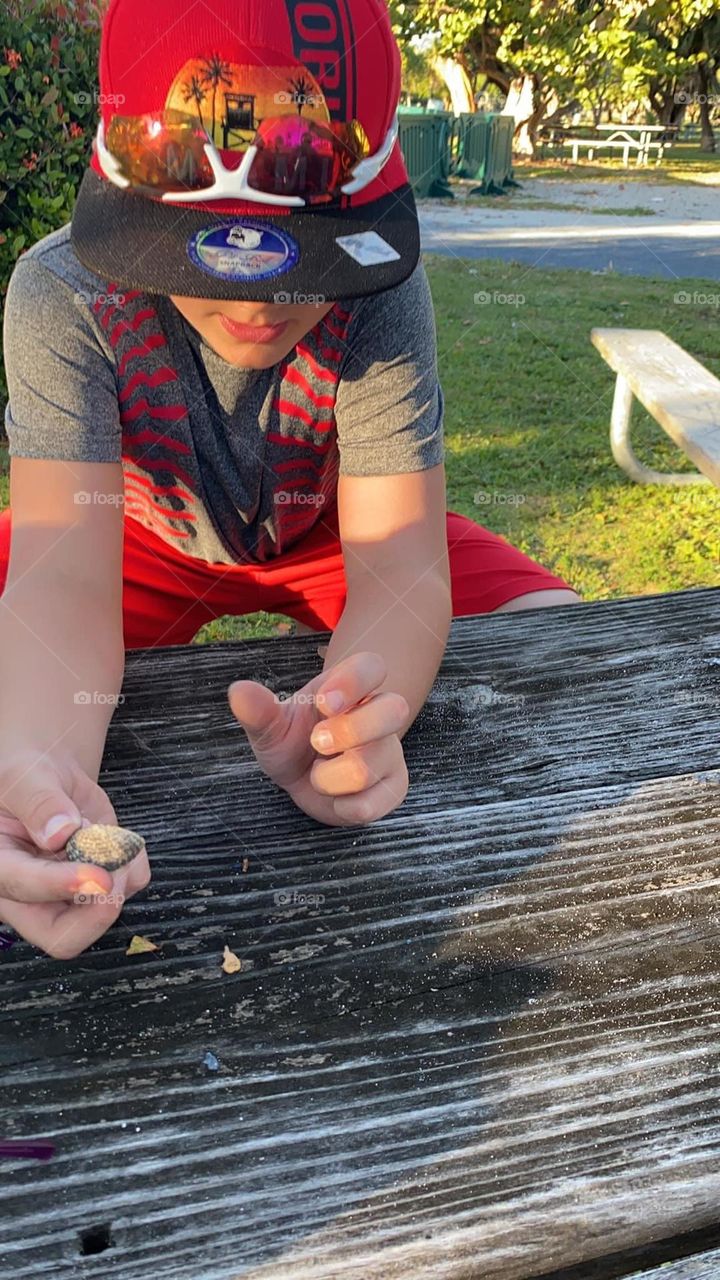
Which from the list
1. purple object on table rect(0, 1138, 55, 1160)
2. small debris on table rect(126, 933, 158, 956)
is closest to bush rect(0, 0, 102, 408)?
small debris on table rect(126, 933, 158, 956)

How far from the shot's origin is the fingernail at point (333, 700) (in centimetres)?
118

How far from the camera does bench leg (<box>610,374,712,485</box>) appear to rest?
217 inches

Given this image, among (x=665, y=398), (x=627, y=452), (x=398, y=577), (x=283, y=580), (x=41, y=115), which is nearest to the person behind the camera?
(x=398, y=577)

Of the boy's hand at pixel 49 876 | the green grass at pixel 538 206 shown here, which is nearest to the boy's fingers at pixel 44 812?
the boy's hand at pixel 49 876

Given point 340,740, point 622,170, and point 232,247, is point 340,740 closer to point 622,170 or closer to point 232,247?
point 232,247

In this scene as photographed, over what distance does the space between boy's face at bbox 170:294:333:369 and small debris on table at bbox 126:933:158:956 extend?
30.7 inches

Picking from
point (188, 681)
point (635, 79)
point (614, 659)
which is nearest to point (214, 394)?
point (188, 681)

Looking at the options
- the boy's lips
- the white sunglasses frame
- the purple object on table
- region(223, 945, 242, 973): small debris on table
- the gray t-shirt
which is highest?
the white sunglasses frame

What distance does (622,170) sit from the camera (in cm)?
2494

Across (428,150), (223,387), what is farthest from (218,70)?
(428,150)

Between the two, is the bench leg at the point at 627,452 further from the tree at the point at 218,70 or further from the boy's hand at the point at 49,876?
the boy's hand at the point at 49,876

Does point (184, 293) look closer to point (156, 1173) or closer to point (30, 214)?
point (156, 1173)

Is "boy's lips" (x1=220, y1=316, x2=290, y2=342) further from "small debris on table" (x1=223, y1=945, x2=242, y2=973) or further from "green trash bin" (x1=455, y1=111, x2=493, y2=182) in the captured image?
"green trash bin" (x1=455, y1=111, x2=493, y2=182)

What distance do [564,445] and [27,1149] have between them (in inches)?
223
